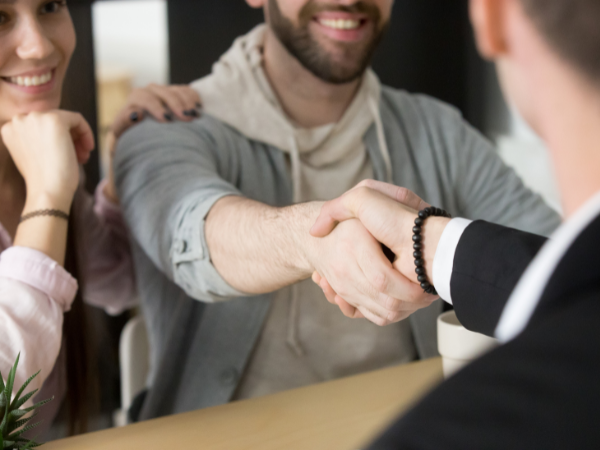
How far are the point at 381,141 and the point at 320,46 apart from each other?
247mm

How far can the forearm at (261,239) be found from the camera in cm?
93

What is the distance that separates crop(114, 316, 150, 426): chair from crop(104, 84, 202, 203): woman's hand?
318 mm

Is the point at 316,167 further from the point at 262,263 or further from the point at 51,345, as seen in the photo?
the point at 51,345

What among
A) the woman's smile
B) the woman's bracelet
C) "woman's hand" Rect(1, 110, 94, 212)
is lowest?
the woman's bracelet

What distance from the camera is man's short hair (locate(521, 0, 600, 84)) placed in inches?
15.5

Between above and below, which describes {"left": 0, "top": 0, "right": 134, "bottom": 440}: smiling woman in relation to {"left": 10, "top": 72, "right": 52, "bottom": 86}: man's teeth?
below

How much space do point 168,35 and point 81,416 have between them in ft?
2.62

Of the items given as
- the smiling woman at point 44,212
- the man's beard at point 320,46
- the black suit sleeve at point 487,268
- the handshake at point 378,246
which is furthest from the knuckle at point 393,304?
the man's beard at point 320,46

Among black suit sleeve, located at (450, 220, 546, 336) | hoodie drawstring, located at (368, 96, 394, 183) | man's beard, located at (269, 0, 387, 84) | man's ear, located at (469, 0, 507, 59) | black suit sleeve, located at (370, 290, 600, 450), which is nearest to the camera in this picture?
black suit sleeve, located at (370, 290, 600, 450)

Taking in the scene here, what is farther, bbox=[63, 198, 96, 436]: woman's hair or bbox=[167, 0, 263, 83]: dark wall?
bbox=[167, 0, 263, 83]: dark wall

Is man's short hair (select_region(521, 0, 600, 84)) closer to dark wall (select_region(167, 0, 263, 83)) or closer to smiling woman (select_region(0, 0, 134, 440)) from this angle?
smiling woman (select_region(0, 0, 134, 440))

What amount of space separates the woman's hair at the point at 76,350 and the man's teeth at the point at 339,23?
0.60 m

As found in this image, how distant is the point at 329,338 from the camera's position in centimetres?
128

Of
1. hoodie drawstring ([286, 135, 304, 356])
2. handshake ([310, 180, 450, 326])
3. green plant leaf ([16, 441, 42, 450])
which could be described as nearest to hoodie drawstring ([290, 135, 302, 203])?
hoodie drawstring ([286, 135, 304, 356])
